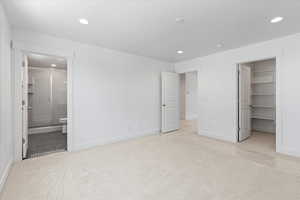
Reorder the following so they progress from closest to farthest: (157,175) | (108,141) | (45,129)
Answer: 1. (157,175)
2. (108,141)
3. (45,129)

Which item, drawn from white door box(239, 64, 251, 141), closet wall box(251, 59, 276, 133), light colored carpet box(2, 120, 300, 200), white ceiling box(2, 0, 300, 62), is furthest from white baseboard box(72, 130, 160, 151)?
closet wall box(251, 59, 276, 133)

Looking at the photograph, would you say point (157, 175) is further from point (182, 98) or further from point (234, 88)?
point (182, 98)

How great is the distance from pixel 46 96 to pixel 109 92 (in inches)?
134

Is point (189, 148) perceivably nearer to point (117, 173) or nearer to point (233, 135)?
point (233, 135)

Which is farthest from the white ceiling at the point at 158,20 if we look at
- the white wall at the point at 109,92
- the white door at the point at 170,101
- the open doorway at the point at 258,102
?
the white door at the point at 170,101

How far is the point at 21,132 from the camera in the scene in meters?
2.63

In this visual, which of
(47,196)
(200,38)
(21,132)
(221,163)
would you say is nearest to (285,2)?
(200,38)

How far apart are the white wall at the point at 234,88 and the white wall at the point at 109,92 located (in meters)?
1.47

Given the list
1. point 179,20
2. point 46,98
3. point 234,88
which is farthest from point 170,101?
point 46,98

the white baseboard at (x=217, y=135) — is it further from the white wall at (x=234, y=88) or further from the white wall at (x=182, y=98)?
the white wall at (x=182, y=98)

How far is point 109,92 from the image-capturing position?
3680 millimetres

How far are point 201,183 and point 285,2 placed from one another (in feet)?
8.55

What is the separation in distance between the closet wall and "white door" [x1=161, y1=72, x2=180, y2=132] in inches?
104

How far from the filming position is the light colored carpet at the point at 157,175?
172cm
